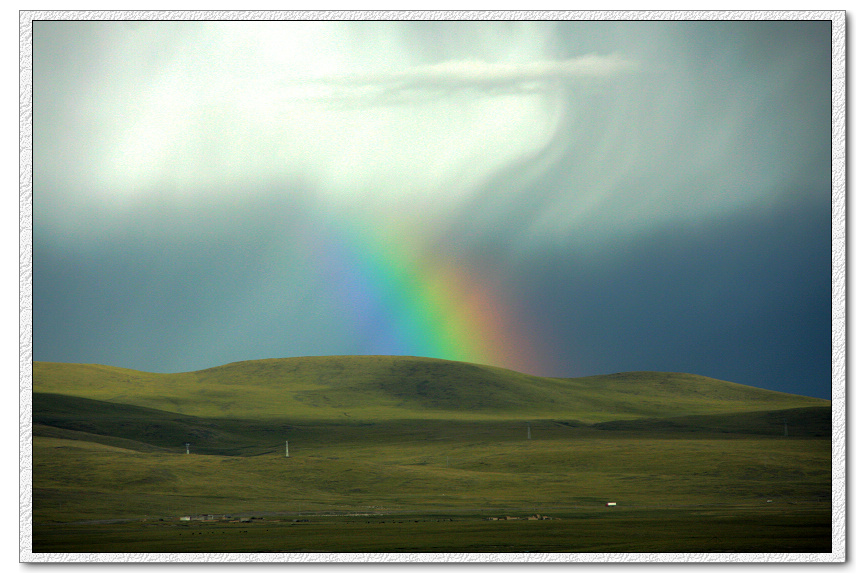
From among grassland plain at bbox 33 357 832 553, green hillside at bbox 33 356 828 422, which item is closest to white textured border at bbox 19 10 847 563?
grassland plain at bbox 33 357 832 553

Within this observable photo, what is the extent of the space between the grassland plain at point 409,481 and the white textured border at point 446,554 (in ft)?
5.05

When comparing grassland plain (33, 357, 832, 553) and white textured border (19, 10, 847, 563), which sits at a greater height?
white textured border (19, 10, 847, 563)

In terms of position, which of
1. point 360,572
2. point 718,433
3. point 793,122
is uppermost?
point 793,122

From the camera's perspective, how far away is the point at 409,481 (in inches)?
1950

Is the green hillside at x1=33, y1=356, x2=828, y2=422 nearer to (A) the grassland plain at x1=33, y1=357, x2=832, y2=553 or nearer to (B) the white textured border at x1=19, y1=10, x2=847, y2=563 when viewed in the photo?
(A) the grassland plain at x1=33, y1=357, x2=832, y2=553

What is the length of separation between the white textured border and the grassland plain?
1541mm

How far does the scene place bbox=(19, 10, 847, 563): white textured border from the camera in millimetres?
18703

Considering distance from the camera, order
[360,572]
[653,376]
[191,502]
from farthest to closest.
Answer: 1. [653,376]
2. [191,502]
3. [360,572]

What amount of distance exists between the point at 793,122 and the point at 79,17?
56.7ft

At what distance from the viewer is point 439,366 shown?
150 m

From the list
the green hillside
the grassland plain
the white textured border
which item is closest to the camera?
the white textured border

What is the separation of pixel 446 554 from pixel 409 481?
3126 centimetres
